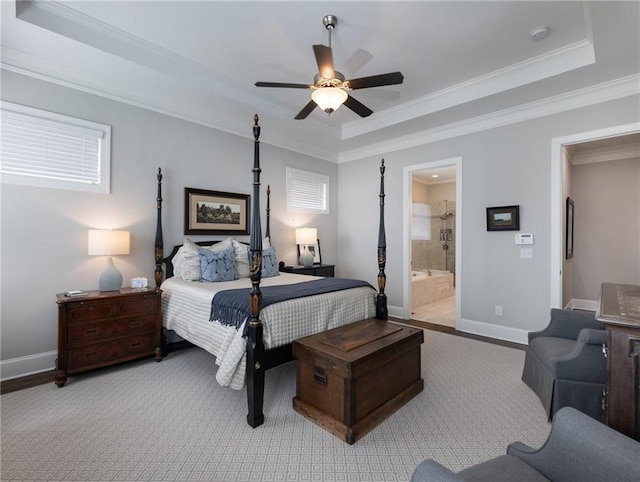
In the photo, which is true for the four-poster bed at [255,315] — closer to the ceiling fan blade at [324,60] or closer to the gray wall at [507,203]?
the ceiling fan blade at [324,60]

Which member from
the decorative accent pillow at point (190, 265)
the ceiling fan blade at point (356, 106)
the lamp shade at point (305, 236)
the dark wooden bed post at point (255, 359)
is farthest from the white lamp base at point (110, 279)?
the ceiling fan blade at point (356, 106)

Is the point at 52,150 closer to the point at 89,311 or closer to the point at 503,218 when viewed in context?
the point at 89,311

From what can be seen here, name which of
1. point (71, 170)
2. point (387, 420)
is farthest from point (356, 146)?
Result: point (387, 420)

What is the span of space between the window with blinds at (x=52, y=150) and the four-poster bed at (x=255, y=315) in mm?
628

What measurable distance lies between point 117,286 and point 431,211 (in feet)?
23.5

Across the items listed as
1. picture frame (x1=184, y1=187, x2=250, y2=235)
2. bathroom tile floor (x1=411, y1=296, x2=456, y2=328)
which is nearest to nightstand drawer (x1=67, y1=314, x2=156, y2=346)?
picture frame (x1=184, y1=187, x2=250, y2=235)

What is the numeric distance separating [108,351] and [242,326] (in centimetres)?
165

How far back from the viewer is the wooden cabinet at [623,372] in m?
1.28

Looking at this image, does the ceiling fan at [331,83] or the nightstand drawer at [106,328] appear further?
the nightstand drawer at [106,328]

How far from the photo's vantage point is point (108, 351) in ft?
9.62

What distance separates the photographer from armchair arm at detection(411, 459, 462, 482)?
2.98ft

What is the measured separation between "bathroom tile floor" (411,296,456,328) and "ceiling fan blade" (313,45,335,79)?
12.6 feet

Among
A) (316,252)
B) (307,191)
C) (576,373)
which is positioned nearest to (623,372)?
(576,373)

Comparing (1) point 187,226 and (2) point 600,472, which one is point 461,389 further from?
(1) point 187,226
